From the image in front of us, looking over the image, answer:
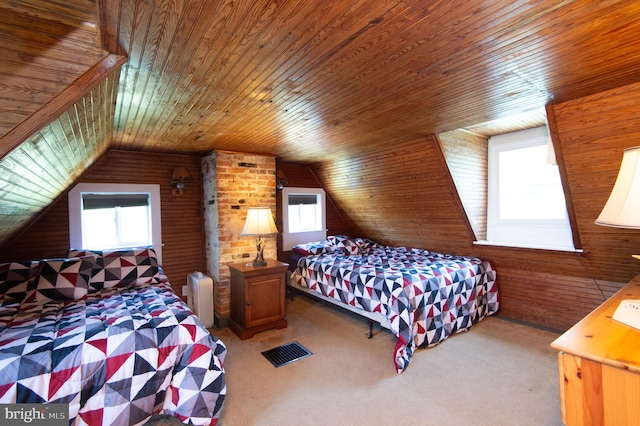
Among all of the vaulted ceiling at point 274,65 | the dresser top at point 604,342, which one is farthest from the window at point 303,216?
the dresser top at point 604,342

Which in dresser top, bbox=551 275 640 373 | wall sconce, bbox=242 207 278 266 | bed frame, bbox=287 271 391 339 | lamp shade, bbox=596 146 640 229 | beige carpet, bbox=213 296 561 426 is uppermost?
lamp shade, bbox=596 146 640 229

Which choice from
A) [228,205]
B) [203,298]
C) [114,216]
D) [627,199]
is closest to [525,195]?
[627,199]

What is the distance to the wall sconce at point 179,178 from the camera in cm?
378

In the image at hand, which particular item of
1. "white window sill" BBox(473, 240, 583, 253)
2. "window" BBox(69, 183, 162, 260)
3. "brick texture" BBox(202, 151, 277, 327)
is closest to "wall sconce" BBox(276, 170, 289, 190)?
"brick texture" BBox(202, 151, 277, 327)

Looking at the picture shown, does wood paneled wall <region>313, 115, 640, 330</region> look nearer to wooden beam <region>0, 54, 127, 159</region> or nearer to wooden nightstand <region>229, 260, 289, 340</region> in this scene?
wooden nightstand <region>229, 260, 289, 340</region>

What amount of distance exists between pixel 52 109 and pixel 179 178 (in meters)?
2.55

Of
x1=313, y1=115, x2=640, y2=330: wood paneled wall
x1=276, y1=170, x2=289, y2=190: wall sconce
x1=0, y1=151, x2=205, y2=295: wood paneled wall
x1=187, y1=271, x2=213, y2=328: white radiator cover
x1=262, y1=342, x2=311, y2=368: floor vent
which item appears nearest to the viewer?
x1=313, y1=115, x2=640, y2=330: wood paneled wall

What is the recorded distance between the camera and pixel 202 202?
4.12 meters

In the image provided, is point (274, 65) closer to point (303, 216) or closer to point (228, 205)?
point (228, 205)

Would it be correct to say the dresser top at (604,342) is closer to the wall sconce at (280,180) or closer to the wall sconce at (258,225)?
the wall sconce at (258,225)

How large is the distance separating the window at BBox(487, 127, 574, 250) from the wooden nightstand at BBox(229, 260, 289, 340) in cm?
275

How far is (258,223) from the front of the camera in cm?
349

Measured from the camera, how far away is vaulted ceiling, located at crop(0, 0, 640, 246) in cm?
119

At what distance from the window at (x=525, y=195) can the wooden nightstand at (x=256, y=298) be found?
108 inches
